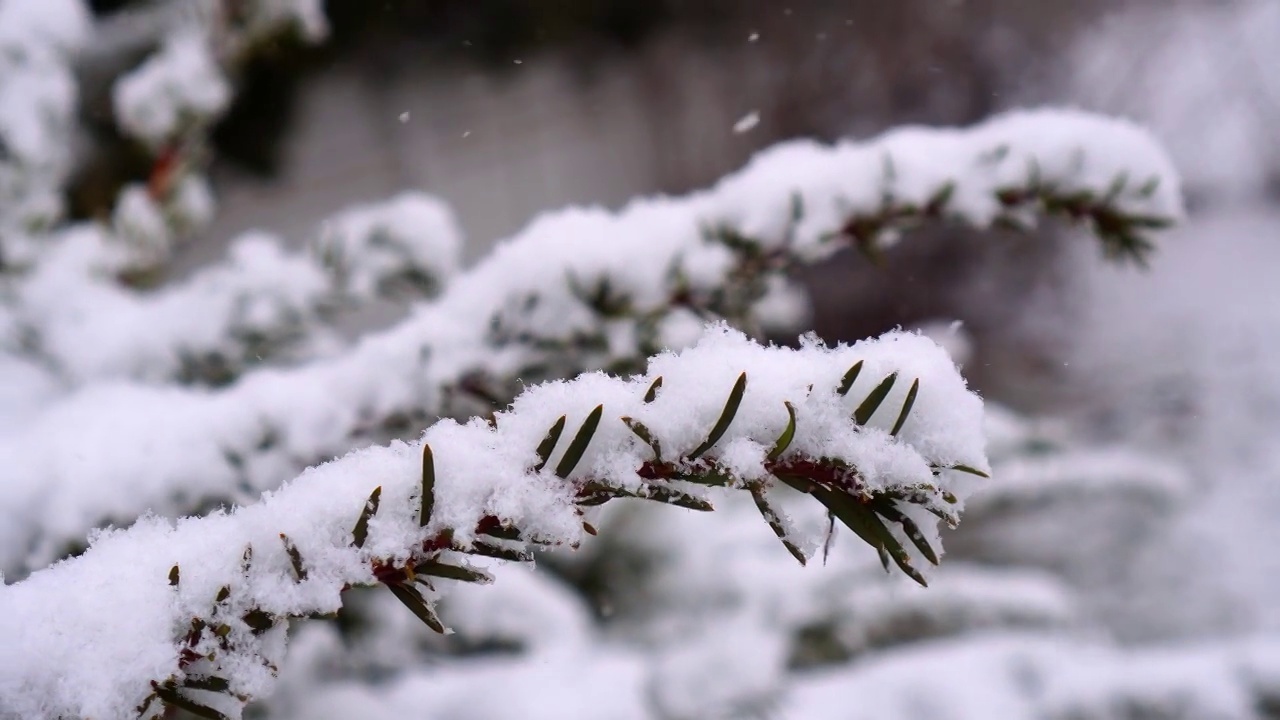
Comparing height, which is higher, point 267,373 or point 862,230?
point 862,230

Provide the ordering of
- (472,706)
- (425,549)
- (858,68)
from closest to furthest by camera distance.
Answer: (425,549) → (472,706) → (858,68)

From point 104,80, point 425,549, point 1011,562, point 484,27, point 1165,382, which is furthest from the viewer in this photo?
point 1165,382

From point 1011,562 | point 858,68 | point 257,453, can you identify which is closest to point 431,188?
point 858,68

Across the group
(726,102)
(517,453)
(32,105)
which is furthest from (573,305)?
(726,102)

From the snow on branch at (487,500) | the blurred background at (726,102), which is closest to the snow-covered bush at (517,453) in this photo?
the snow on branch at (487,500)

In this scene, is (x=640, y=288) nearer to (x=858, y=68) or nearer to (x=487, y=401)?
(x=487, y=401)

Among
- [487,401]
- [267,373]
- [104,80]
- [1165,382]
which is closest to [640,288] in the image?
[487,401]

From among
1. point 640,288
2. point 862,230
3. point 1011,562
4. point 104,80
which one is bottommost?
point 104,80

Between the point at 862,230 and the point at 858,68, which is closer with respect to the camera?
the point at 862,230

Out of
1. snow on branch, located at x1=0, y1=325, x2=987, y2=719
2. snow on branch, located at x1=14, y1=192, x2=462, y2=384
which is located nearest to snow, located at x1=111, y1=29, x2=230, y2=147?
snow on branch, located at x1=14, y1=192, x2=462, y2=384

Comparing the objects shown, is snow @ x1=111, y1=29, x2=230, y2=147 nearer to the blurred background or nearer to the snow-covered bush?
the snow-covered bush
